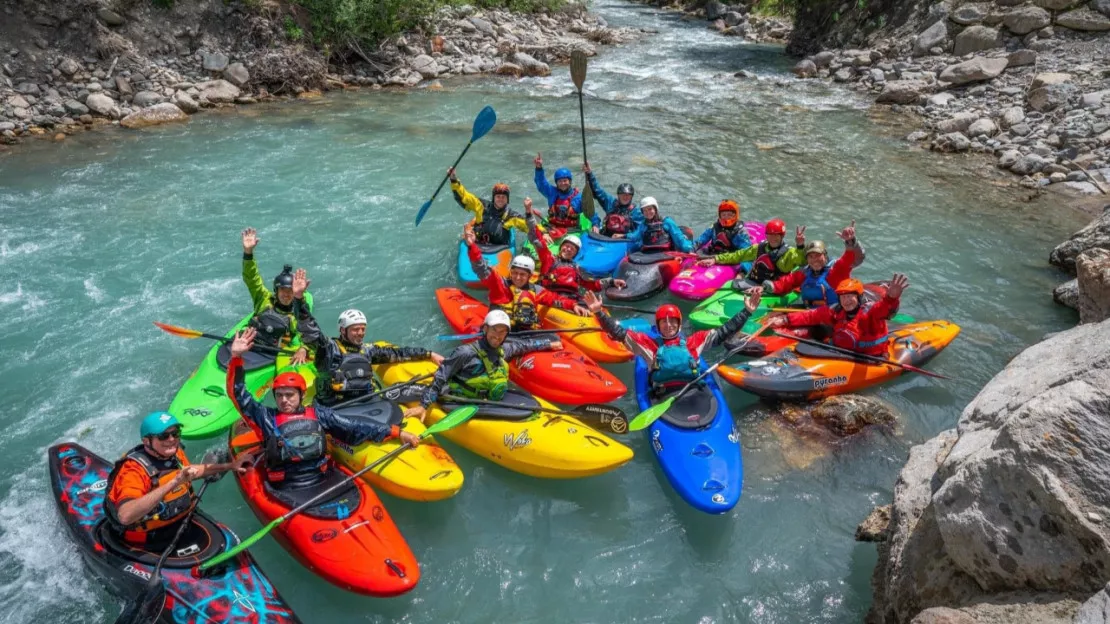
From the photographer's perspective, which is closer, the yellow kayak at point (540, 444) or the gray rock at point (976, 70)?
the yellow kayak at point (540, 444)

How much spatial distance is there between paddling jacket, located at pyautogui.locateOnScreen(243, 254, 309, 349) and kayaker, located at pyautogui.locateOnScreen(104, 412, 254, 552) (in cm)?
221

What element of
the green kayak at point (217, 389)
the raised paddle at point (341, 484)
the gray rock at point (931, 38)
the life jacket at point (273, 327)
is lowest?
the green kayak at point (217, 389)

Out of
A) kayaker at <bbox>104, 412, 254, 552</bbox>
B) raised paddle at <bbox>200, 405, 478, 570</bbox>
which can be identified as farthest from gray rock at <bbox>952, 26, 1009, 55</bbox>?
kayaker at <bbox>104, 412, 254, 552</bbox>

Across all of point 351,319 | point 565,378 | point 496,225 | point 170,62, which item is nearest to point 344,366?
point 351,319

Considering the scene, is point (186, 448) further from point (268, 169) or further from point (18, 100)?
point (18, 100)

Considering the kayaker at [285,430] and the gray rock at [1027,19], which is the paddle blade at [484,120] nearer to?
the kayaker at [285,430]

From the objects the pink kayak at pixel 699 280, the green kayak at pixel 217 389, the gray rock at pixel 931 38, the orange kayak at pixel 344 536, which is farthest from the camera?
the gray rock at pixel 931 38

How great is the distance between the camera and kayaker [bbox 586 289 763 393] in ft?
19.0

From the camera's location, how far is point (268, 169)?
12344 millimetres

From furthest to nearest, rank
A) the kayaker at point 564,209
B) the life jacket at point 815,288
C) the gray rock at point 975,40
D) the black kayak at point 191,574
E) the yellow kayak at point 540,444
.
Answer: the gray rock at point 975,40, the kayaker at point 564,209, the life jacket at point 815,288, the yellow kayak at point 540,444, the black kayak at point 191,574

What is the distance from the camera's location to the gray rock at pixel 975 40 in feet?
51.8

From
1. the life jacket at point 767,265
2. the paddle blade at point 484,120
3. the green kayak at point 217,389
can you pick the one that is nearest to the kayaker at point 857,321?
the life jacket at point 767,265

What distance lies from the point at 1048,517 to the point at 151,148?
14.7 metres

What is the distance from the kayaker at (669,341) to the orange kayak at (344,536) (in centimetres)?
261
